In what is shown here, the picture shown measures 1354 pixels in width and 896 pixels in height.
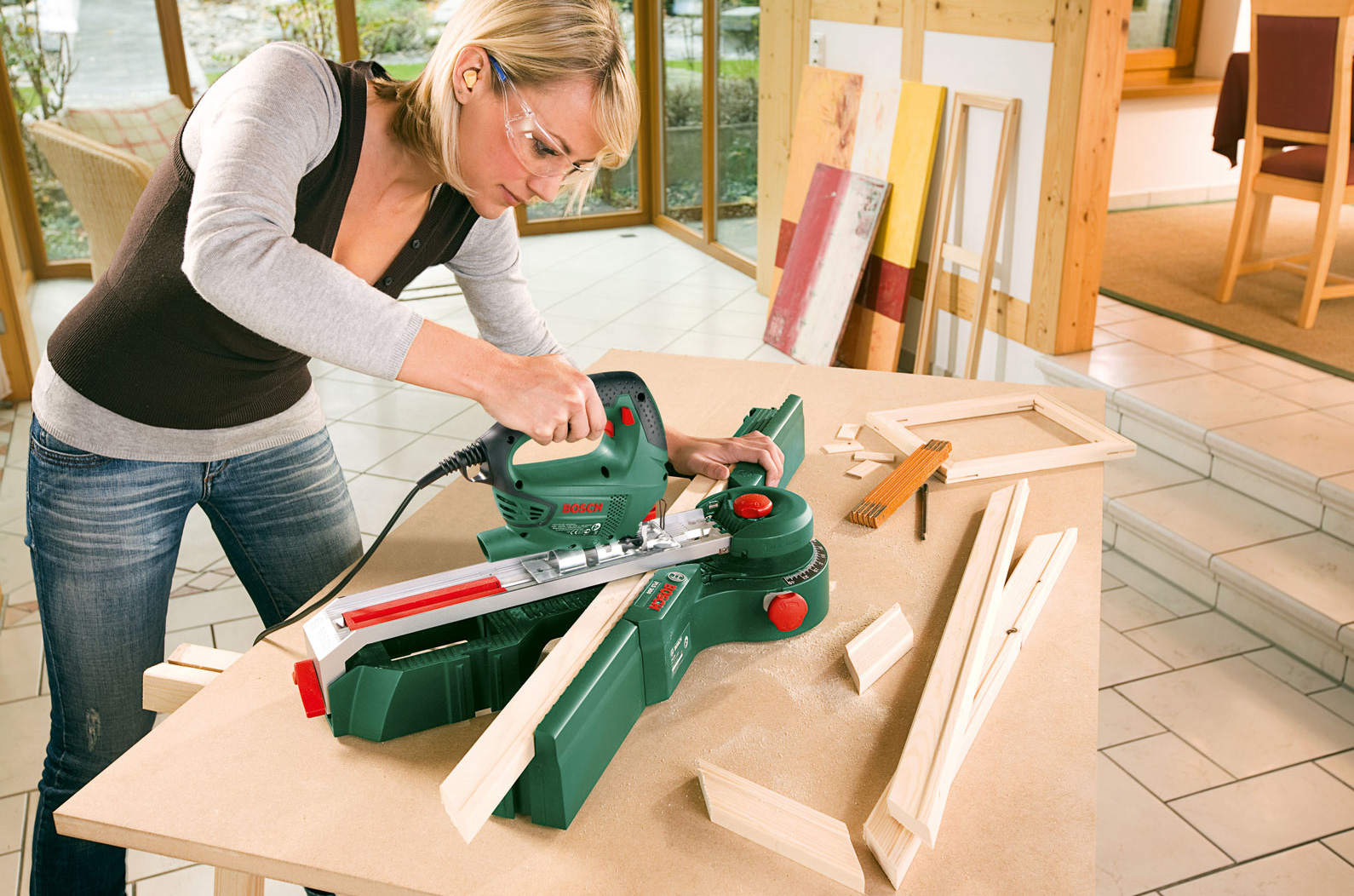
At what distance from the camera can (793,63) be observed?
478 centimetres

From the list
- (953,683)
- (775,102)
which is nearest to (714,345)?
(775,102)

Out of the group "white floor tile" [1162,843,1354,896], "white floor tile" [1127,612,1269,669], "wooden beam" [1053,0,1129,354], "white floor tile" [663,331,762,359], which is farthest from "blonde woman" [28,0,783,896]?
"white floor tile" [663,331,762,359]

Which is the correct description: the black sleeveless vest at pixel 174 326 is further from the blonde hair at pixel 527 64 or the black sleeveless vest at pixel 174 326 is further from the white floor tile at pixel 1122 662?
the white floor tile at pixel 1122 662

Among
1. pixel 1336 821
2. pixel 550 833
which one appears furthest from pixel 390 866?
pixel 1336 821

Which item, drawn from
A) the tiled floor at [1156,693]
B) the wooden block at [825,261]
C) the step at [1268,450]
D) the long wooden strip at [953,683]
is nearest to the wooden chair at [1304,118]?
the tiled floor at [1156,693]

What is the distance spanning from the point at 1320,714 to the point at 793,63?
11.9 ft

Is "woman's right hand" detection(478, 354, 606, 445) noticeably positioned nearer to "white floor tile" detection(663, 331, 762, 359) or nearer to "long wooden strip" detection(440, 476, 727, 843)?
"long wooden strip" detection(440, 476, 727, 843)

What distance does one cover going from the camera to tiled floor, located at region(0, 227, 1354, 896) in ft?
6.31

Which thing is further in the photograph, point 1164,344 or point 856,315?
point 856,315

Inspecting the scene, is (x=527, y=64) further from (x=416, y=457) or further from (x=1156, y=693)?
(x=416, y=457)

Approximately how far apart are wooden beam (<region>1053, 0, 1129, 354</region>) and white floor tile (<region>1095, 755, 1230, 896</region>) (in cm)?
186

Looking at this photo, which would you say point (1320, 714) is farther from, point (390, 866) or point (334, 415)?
point (334, 415)

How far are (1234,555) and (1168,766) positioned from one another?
0.77m

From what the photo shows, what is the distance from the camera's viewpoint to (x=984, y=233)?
3.74 m
